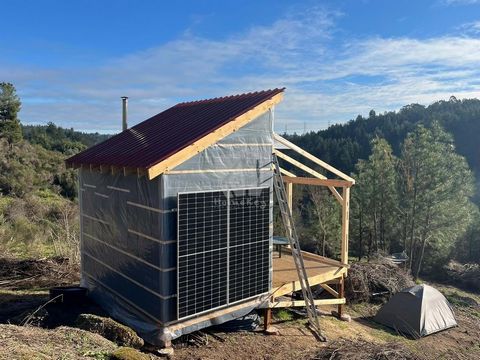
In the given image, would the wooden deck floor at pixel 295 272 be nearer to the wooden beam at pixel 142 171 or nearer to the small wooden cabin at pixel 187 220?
the small wooden cabin at pixel 187 220

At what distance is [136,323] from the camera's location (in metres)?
7.48

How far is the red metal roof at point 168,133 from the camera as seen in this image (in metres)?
7.22

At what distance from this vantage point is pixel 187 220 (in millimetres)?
6996

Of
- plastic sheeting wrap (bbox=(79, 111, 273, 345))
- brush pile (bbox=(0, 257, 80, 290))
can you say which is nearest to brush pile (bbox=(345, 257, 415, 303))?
plastic sheeting wrap (bbox=(79, 111, 273, 345))

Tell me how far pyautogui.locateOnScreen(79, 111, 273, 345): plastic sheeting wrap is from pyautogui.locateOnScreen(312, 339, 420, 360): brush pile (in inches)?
66.7

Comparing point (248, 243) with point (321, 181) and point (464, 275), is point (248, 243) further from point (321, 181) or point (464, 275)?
point (464, 275)

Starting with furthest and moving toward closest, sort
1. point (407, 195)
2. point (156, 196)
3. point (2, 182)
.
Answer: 1. point (2, 182)
2. point (407, 195)
3. point (156, 196)

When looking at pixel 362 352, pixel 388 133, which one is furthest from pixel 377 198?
pixel 388 133

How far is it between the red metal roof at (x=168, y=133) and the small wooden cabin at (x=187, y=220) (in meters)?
0.04

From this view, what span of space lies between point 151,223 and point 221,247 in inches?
53.9

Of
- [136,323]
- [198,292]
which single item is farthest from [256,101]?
[136,323]

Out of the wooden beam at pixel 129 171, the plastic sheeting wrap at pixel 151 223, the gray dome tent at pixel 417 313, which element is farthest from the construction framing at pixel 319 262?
the wooden beam at pixel 129 171

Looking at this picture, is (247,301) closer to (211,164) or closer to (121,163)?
(211,164)

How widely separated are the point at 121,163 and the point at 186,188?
133 centimetres
